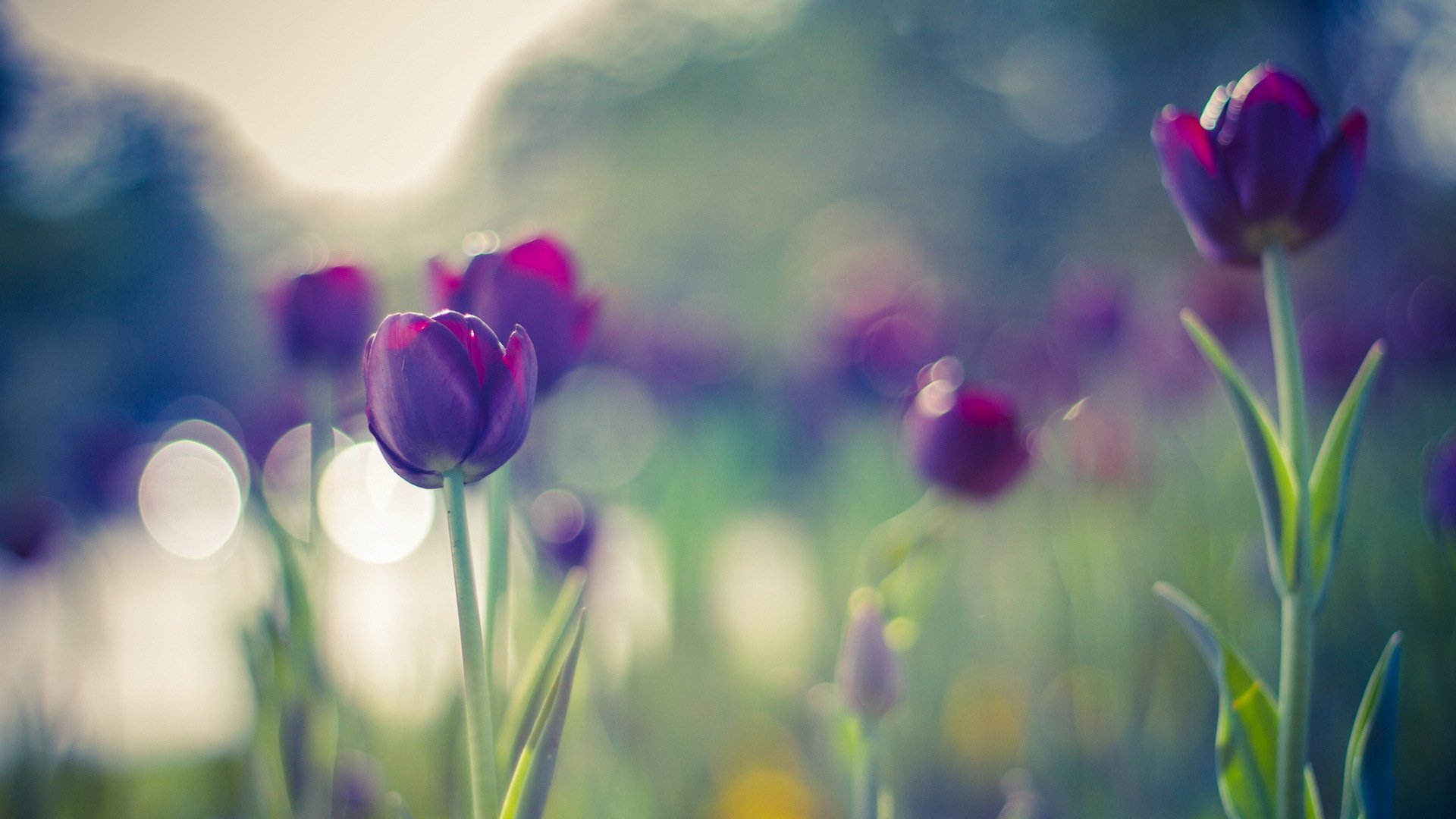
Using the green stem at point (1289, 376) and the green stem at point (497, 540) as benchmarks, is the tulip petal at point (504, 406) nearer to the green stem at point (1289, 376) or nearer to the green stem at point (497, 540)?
the green stem at point (497, 540)

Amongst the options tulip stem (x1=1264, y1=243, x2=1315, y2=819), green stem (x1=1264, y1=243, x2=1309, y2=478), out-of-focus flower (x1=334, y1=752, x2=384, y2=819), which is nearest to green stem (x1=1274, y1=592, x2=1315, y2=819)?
tulip stem (x1=1264, y1=243, x2=1315, y2=819)

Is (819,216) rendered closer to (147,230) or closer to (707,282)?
(707,282)

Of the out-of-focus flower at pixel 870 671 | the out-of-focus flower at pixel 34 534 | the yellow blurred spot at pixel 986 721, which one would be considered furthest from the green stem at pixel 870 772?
the out-of-focus flower at pixel 34 534

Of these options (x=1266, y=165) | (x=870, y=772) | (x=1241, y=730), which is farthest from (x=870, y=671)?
(x=1266, y=165)

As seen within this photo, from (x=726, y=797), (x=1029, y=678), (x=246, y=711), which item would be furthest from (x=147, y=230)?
(x=1029, y=678)

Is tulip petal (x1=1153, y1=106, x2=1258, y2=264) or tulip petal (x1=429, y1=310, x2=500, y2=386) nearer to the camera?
tulip petal (x1=429, y1=310, x2=500, y2=386)

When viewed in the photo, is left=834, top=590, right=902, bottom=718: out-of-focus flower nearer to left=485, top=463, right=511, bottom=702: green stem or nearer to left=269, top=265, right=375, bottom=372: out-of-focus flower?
left=485, top=463, right=511, bottom=702: green stem

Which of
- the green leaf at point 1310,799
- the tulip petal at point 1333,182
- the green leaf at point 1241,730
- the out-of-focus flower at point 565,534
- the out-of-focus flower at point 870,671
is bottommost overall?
the green leaf at point 1310,799

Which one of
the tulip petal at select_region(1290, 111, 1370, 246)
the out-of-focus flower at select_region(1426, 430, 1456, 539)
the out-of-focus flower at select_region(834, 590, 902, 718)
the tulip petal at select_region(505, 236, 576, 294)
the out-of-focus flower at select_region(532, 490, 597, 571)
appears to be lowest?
the out-of-focus flower at select_region(834, 590, 902, 718)
